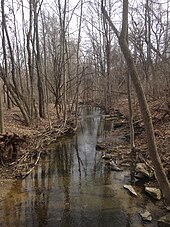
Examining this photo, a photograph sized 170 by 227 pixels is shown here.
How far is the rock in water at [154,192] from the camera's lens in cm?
843

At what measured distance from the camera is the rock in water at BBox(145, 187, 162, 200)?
8430 mm

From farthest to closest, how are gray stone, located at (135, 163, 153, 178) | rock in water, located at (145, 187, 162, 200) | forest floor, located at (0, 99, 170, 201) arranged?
forest floor, located at (0, 99, 170, 201) < gray stone, located at (135, 163, 153, 178) < rock in water, located at (145, 187, 162, 200)

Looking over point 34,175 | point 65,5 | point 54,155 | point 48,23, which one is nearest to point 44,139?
point 54,155

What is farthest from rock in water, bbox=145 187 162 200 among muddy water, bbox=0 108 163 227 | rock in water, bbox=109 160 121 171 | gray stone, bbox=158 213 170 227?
rock in water, bbox=109 160 121 171

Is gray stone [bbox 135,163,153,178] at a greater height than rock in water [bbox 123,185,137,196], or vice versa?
gray stone [bbox 135,163,153,178]

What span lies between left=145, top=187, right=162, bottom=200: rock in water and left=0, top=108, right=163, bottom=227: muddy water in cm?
38

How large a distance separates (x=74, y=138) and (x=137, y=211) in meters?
10.4

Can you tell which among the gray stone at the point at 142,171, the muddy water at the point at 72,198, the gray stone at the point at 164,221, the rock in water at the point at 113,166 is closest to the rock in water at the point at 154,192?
the muddy water at the point at 72,198

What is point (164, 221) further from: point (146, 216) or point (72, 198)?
point (72, 198)

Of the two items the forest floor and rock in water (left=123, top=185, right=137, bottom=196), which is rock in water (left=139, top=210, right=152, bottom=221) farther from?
the forest floor

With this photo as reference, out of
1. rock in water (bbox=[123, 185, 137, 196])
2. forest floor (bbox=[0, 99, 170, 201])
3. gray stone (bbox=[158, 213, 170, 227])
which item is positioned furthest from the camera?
forest floor (bbox=[0, 99, 170, 201])

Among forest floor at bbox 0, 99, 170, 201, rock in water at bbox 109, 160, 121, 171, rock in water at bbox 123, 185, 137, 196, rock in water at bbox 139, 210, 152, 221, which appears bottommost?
rock in water at bbox 139, 210, 152, 221

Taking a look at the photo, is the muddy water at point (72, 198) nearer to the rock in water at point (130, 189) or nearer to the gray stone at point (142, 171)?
the rock in water at point (130, 189)

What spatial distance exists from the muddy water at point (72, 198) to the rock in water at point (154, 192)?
38cm
